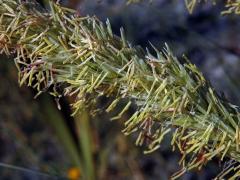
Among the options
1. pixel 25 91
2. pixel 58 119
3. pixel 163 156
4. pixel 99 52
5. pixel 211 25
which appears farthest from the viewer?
pixel 211 25

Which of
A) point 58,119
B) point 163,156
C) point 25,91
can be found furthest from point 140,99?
point 25,91

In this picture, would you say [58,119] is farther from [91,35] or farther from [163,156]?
[91,35]

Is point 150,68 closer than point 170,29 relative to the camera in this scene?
Yes

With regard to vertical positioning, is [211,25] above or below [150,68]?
above

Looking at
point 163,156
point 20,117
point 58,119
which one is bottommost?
point 163,156

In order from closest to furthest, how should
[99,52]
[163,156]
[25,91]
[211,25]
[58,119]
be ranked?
1. [99,52]
2. [58,119]
3. [163,156]
4. [25,91]
5. [211,25]

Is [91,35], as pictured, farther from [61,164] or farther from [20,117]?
[20,117]

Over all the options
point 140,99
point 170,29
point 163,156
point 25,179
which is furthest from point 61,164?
point 140,99
